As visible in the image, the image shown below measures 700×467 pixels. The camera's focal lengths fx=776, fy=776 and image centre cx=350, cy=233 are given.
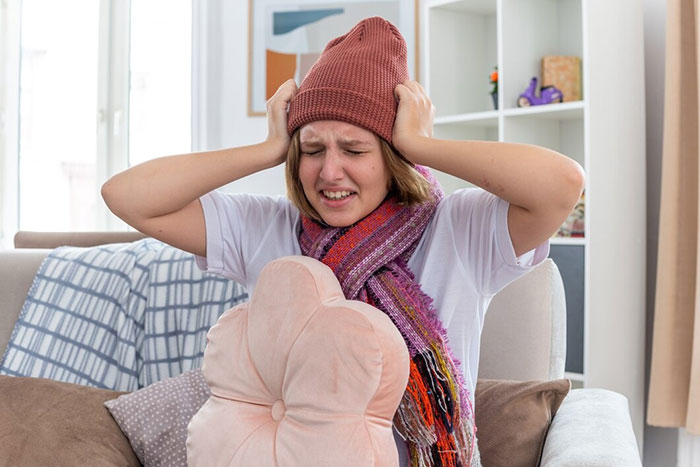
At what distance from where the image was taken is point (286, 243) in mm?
1473

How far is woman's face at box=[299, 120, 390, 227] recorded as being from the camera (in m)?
1.31

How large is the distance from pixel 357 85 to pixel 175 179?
0.36 metres

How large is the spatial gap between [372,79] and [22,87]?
124 inches

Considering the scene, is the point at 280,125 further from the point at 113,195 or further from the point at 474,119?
the point at 474,119

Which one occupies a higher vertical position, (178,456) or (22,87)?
(22,87)

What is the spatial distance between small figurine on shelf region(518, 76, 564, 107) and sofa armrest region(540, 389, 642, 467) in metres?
1.25

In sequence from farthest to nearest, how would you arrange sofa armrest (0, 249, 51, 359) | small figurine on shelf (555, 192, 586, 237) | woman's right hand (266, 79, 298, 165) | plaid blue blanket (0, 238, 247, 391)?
small figurine on shelf (555, 192, 586, 237) → sofa armrest (0, 249, 51, 359) → plaid blue blanket (0, 238, 247, 391) → woman's right hand (266, 79, 298, 165)

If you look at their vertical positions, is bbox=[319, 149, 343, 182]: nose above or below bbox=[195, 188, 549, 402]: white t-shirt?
above

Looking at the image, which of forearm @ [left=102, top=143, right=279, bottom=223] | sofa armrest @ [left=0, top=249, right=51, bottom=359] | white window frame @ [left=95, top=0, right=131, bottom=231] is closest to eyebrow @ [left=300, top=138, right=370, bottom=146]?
forearm @ [left=102, top=143, right=279, bottom=223]

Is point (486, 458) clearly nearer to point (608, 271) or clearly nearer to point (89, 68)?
point (608, 271)

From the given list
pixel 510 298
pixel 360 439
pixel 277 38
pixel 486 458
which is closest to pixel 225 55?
pixel 277 38

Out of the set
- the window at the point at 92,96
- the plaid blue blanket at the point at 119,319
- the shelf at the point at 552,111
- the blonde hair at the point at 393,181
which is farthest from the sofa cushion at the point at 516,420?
the window at the point at 92,96

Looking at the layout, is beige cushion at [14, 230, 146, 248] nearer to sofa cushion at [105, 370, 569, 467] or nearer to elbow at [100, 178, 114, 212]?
sofa cushion at [105, 370, 569, 467]

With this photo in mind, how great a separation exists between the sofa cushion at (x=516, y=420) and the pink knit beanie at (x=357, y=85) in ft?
2.08
